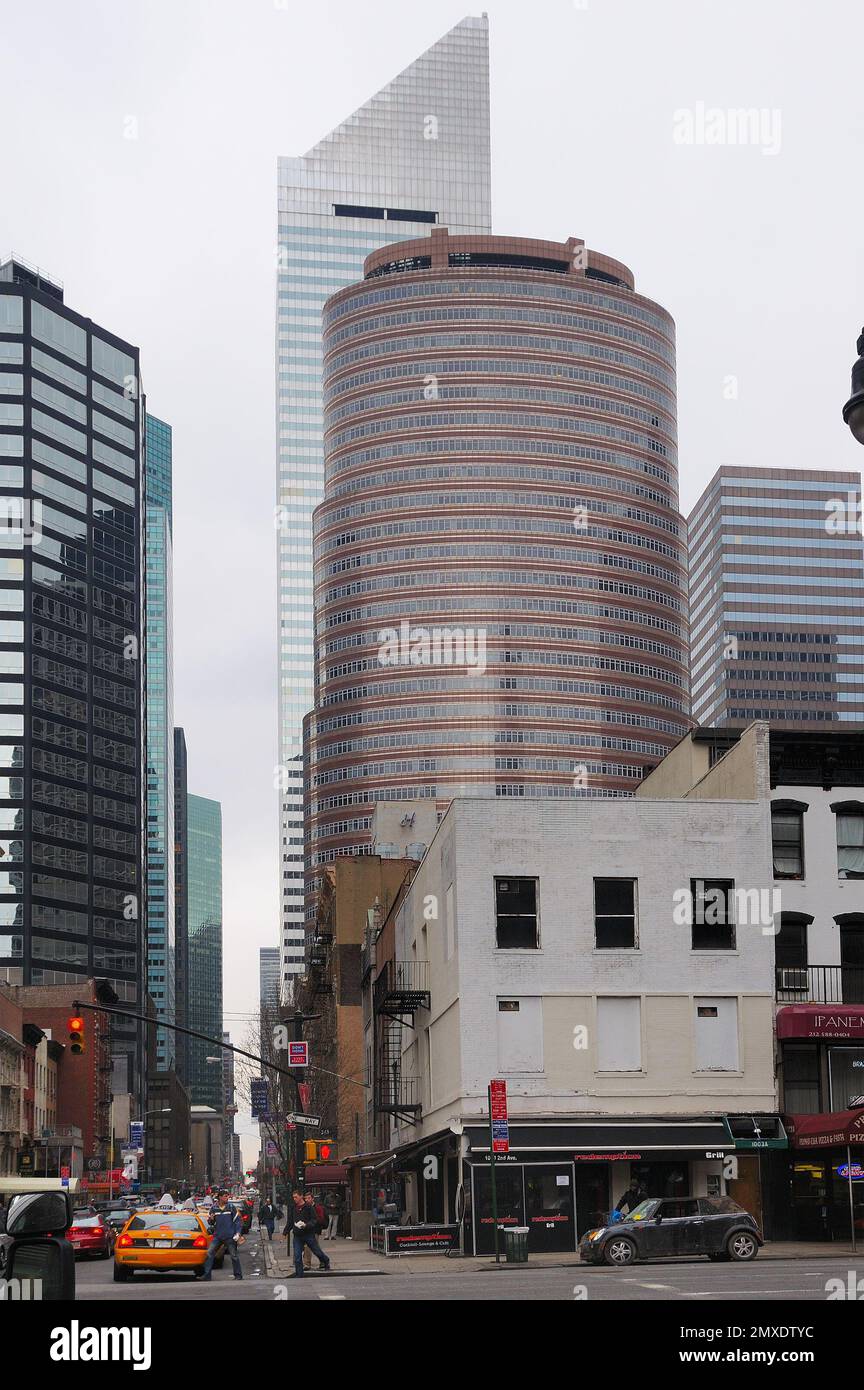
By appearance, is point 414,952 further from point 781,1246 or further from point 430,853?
point 781,1246

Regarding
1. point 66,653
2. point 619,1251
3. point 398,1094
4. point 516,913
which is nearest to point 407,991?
point 398,1094

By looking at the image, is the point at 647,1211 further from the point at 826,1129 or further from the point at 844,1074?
the point at 844,1074

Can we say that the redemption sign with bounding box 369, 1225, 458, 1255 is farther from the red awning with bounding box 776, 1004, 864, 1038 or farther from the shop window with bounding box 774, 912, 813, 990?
the shop window with bounding box 774, 912, 813, 990

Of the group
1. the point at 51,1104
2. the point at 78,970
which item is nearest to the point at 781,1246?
the point at 51,1104

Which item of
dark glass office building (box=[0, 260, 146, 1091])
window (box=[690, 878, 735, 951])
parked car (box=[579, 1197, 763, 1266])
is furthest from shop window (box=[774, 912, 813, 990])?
dark glass office building (box=[0, 260, 146, 1091])

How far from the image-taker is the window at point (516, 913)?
4494 cm

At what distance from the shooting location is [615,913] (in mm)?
45500

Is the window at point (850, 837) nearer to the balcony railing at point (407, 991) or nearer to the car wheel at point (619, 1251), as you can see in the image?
the balcony railing at point (407, 991)

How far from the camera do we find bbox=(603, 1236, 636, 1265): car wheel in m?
32.4

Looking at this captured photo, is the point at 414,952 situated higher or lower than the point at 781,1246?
higher

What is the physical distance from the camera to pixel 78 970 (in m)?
182

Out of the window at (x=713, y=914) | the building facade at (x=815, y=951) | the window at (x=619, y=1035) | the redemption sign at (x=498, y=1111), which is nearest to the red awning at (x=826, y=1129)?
the building facade at (x=815, y=951)

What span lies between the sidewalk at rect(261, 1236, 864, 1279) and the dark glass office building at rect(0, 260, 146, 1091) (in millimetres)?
133903
